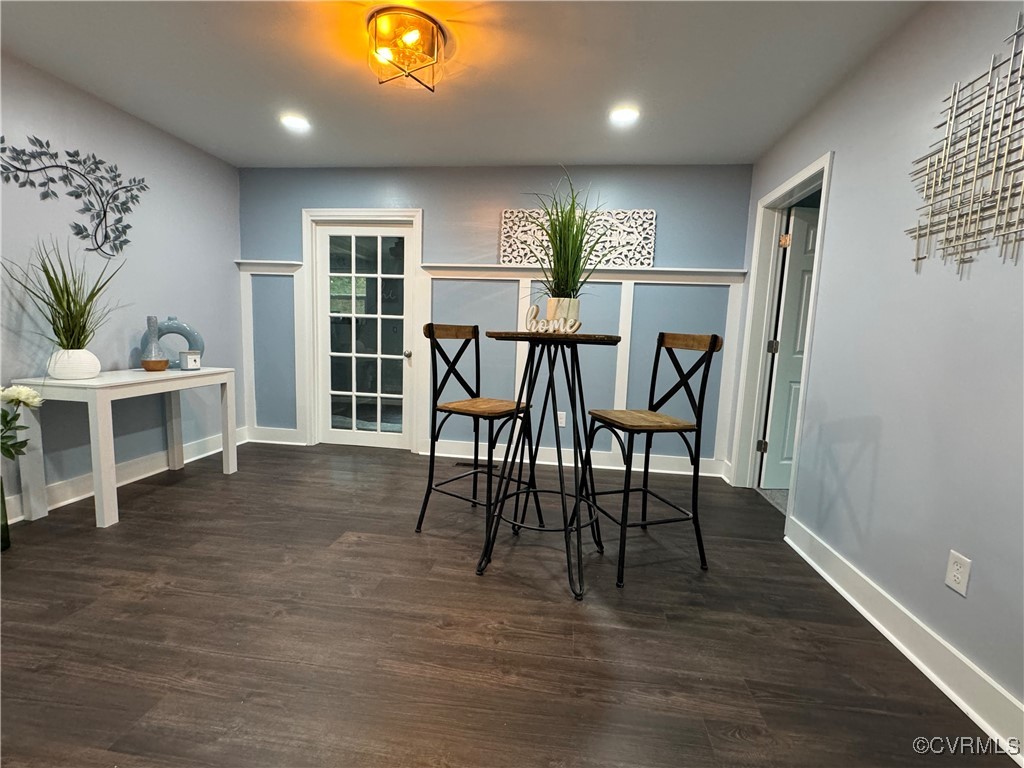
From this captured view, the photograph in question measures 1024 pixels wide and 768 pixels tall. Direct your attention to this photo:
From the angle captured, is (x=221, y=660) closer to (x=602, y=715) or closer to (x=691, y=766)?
(x=602, y=715)

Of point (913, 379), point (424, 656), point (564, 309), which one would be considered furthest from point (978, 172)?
point (424, 656)

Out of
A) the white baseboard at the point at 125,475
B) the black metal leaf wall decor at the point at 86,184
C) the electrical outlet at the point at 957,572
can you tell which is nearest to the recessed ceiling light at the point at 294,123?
the black metal leaf wall decor at the point at 86,184

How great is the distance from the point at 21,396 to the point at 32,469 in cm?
50

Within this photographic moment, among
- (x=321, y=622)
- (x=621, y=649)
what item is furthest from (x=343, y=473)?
(x=621, y=649)

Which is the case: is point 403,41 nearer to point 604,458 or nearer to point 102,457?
point 102,457

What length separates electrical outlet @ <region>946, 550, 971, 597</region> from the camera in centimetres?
136

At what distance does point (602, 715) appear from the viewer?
1272mm

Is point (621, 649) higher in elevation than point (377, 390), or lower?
lower

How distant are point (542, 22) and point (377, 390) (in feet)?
9.57

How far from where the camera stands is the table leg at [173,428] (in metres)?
3.20

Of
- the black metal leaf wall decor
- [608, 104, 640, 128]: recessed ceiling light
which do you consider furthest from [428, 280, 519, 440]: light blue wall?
the black metal leaf wall decor

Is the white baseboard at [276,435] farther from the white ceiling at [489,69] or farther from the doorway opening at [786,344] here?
the doorway opening at [786,344]

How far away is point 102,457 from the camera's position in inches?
89.5

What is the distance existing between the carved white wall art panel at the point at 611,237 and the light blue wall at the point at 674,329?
0.26 metres
